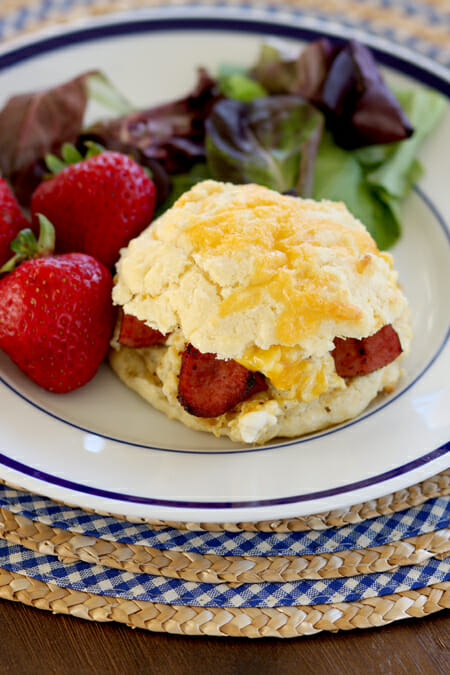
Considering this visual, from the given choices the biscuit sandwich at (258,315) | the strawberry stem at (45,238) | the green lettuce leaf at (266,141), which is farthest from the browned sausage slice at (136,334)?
the green lettuce leaf at (266,141)

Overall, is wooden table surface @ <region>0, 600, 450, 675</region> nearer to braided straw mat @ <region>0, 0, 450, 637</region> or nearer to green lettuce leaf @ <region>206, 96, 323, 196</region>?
braided straw mat @ <region>0, 0, 450, 637</region>

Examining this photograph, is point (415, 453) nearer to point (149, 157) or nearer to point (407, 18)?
point (149, 157)

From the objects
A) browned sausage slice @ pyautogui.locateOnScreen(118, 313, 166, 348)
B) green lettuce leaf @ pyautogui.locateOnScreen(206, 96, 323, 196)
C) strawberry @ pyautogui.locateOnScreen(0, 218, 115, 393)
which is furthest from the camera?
green lettuce leaf @ pyautogui.locateOnScreen(206, 96, 323, 196)

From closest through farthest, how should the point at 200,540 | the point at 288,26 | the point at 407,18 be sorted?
the point at 200,540
the point at 288,26
the point at 407,18

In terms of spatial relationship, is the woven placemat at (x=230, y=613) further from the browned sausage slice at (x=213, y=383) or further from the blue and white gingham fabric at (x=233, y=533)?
the browned sausage slice at (x=213, y=383)

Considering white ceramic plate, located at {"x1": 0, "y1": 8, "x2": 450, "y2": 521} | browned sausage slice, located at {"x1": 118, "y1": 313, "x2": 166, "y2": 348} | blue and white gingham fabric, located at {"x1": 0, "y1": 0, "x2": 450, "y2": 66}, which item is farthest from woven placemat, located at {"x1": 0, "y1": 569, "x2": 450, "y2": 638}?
blue and white gingham fabric, located at {"x1": 0, "y1": 0, "x2": 450, "y2": 66}

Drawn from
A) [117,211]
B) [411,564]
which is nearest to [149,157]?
[117,211]
